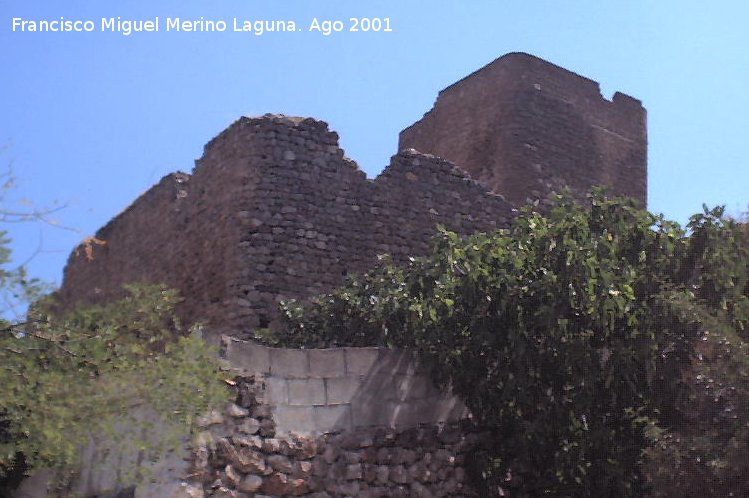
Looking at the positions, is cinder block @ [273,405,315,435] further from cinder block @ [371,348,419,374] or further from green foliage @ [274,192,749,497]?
green foliage @ [274,192,749,497]

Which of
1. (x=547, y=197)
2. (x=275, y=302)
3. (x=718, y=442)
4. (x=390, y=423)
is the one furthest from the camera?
(x=547, y=197)

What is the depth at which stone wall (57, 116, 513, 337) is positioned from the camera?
36.6 ft

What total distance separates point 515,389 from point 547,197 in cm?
675

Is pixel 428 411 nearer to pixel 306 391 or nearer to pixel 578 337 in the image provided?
pixel 306 391

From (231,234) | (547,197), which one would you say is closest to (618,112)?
(547,197)

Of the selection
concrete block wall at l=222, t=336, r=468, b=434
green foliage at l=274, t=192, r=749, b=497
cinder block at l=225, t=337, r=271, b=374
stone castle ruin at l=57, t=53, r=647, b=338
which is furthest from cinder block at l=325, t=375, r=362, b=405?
stone castle ruin at l=57, t=53, r=647, b=338

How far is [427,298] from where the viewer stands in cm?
816

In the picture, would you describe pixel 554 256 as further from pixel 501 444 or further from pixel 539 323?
pixel 501 444

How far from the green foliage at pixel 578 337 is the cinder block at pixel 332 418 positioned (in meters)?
0.89

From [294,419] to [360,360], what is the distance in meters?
0.68

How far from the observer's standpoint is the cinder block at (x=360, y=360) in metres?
7.05

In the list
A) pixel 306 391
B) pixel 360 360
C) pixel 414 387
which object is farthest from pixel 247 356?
pixel 414 387

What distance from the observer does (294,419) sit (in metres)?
6.70

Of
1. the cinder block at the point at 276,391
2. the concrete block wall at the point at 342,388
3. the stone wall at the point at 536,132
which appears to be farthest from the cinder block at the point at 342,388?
the stone wall at the point at 536,132
